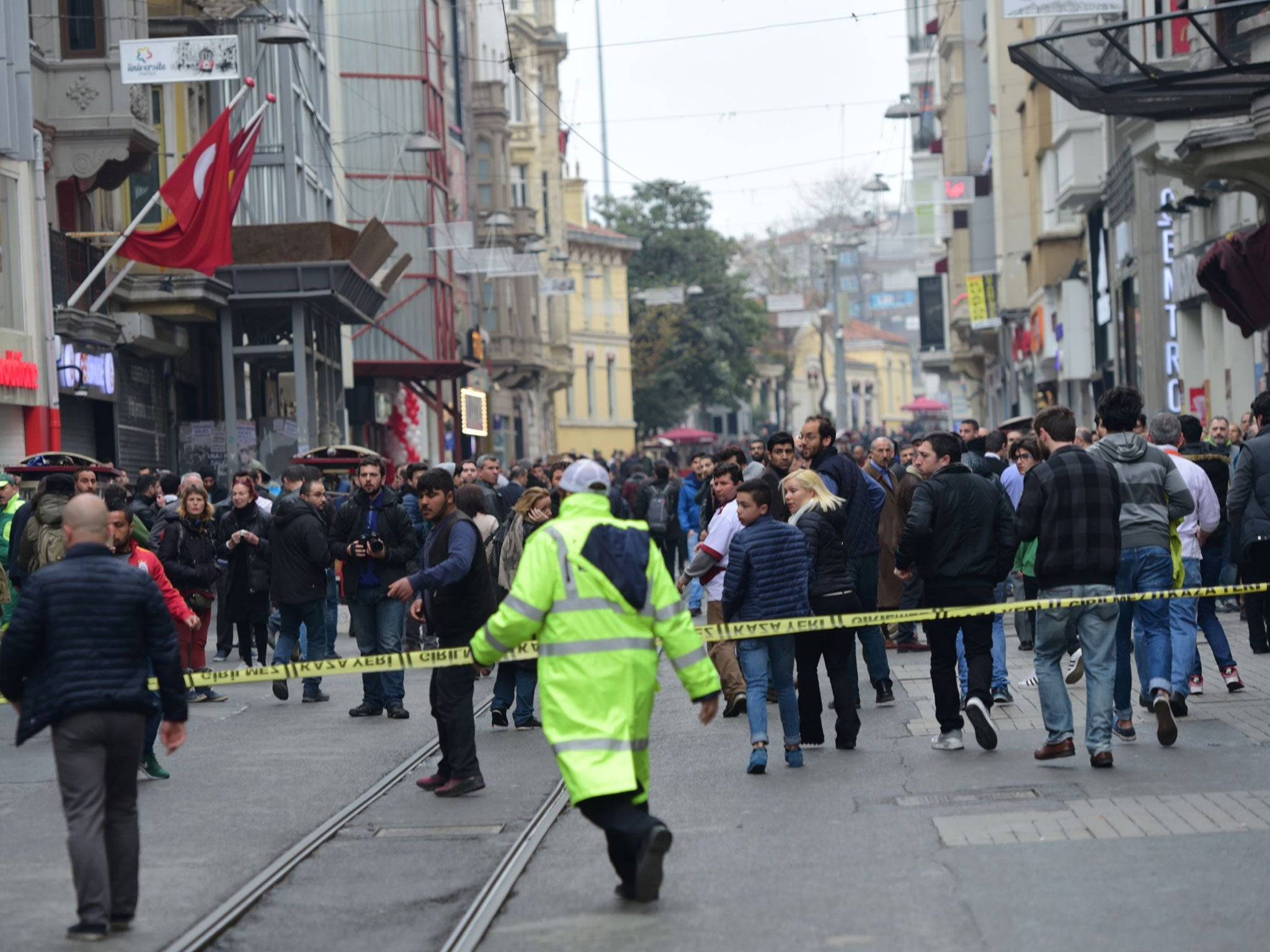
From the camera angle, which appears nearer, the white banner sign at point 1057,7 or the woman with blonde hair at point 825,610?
the woman with blonde hair at point 825,610

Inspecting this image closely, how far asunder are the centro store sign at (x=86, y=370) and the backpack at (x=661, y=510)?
722cm

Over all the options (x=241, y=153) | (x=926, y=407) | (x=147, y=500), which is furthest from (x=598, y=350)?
(x=147, y=500)

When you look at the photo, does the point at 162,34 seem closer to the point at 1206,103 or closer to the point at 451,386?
the point at 1206,103

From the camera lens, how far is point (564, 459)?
21766 millimetres

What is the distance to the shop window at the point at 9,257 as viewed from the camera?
2378 cm

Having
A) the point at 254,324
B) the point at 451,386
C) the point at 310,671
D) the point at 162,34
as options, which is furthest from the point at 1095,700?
the point at 451,386

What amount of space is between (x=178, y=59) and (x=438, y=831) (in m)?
15.5

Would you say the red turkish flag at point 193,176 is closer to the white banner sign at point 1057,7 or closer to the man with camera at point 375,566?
the white banner sign at point 1057,7

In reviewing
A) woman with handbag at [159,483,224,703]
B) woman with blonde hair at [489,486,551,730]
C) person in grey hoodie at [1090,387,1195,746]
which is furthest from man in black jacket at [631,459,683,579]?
person in grey hoodie at [1090,387,1195,746]

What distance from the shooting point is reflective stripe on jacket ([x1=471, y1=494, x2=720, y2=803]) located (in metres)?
7.62

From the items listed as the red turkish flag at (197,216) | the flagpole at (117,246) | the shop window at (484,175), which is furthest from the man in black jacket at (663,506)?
the shop window at (484,175)

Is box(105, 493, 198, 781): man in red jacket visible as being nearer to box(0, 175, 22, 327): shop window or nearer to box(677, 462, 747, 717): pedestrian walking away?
box(677, 462, 747, 717): pedestrian walking away

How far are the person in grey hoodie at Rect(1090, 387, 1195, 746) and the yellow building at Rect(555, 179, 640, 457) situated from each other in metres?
71.1

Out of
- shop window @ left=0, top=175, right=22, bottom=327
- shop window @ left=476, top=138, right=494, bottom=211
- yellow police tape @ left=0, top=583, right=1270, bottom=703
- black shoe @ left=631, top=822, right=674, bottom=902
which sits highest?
shop window @ left=476, top=138, right=494, bottom=211
